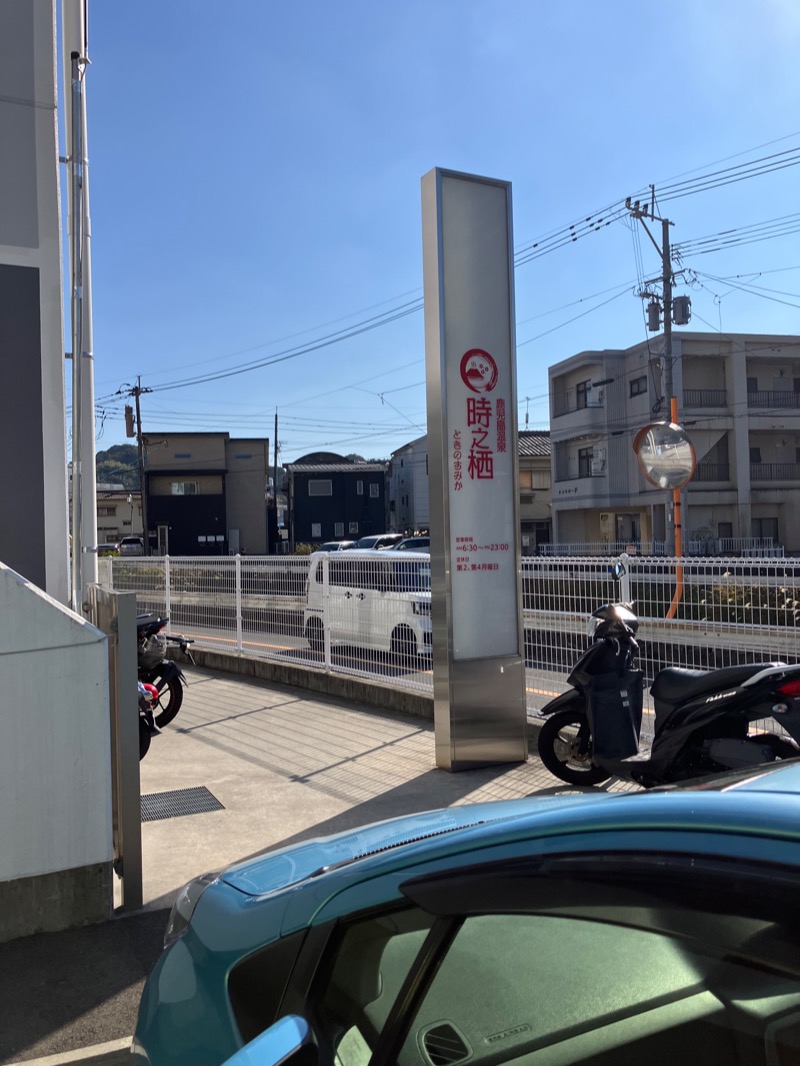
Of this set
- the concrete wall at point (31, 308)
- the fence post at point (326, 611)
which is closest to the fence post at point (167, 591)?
the fence post at point (326, 611)

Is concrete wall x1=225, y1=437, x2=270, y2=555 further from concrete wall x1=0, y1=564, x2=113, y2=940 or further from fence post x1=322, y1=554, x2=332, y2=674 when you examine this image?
concrete wall x1=0, y1=564, x2=113, y2=940

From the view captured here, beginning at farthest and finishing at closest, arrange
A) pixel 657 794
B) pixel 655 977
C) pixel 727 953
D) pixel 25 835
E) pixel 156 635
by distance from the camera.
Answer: pixel 156 635 < pixel 25 835 < pixel 655 977 < pixel 657 794 < pixel 727 953

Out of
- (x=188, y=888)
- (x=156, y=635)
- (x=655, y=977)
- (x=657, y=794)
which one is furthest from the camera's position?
(x=156, y=635)

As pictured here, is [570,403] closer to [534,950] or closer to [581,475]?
[581,475]

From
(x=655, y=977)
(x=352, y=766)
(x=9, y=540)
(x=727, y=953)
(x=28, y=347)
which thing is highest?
(x=28, y=347)

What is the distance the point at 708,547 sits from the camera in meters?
33.5

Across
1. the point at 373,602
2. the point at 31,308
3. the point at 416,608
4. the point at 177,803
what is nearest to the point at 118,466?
the point at 373,602

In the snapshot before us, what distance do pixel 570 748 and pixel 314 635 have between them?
4464 millimetres

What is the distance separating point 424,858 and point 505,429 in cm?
517

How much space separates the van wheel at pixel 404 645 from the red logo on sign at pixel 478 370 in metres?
2.71

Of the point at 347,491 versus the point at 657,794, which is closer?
the point at 657,794

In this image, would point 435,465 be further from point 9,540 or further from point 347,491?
point 347,491

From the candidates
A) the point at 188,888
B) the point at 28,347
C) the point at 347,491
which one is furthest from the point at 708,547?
the point at 188,888

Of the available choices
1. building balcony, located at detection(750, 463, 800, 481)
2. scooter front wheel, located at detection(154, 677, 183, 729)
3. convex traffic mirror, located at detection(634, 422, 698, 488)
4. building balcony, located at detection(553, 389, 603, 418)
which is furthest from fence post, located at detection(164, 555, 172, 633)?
building balcony, located at detection(750, 463, 800, 481)
